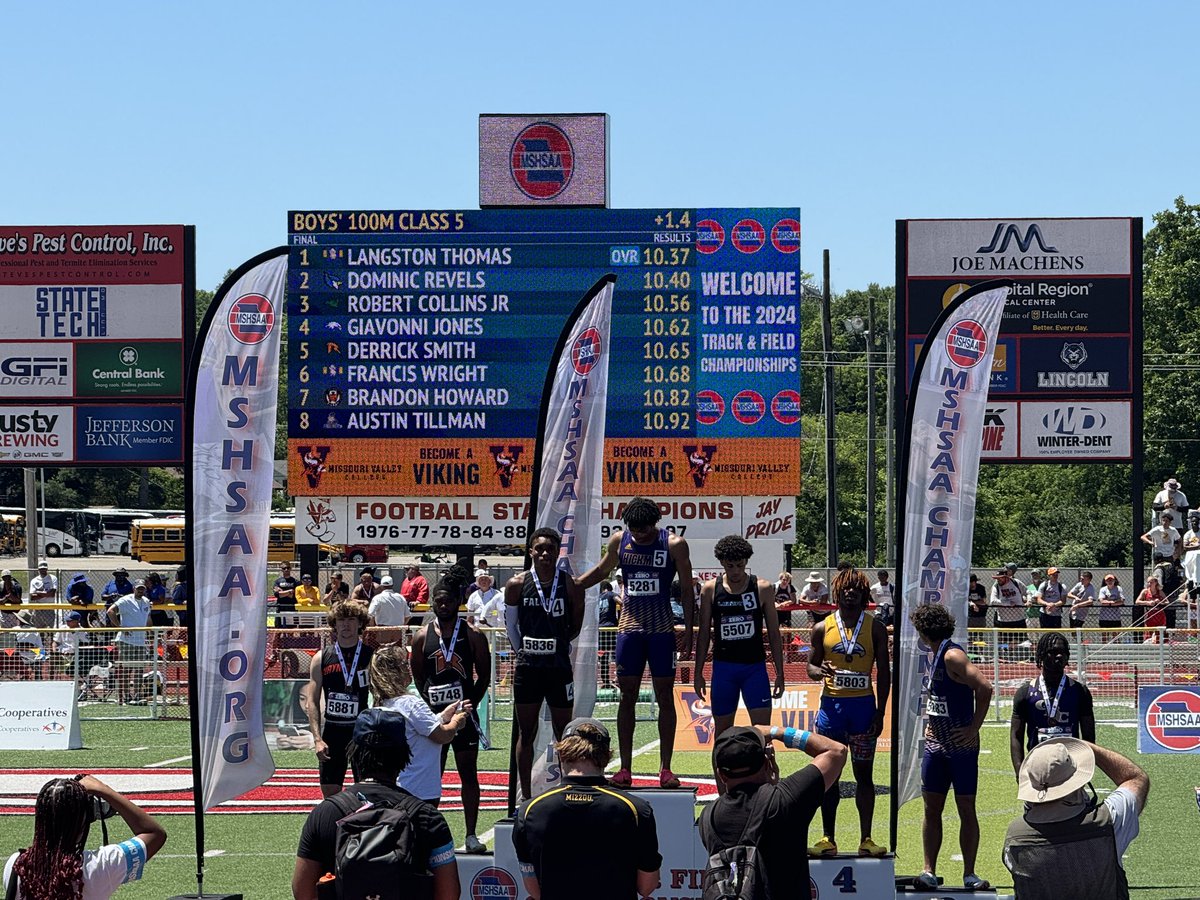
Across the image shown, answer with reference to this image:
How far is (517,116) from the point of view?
2636cm

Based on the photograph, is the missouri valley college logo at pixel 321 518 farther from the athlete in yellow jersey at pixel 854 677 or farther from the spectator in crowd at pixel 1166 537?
the athlete in yellow jersey at pixel 854 677

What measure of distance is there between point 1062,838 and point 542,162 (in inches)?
845

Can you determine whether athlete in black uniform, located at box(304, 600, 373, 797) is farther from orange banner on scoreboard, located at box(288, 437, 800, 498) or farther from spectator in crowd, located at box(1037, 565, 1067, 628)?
spectator in crowd, located at box(1037, 565, 1067, 628)

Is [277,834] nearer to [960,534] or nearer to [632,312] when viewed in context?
[960,534]

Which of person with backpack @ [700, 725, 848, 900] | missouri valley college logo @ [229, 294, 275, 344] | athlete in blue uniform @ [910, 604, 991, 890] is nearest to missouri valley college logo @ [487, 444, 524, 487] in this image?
missouri valley college logo @ [229, 294, 275, 344]

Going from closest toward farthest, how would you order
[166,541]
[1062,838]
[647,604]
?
[1062,838] < [647,604] < [166,541]

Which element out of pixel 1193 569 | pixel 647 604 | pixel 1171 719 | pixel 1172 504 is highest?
pixel 1172 504

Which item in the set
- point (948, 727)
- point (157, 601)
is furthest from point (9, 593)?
point (948, 727)

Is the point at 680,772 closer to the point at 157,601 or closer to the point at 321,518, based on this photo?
the point at 321,518

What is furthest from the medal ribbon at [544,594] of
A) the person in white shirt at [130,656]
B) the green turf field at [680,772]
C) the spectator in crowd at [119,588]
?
the spectator in crowd at [119,588]

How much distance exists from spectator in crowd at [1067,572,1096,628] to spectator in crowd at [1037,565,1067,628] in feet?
4.28

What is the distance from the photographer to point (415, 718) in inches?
337

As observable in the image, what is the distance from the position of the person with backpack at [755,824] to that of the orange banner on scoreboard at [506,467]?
19144 millimetres

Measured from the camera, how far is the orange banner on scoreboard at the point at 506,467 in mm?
25578
